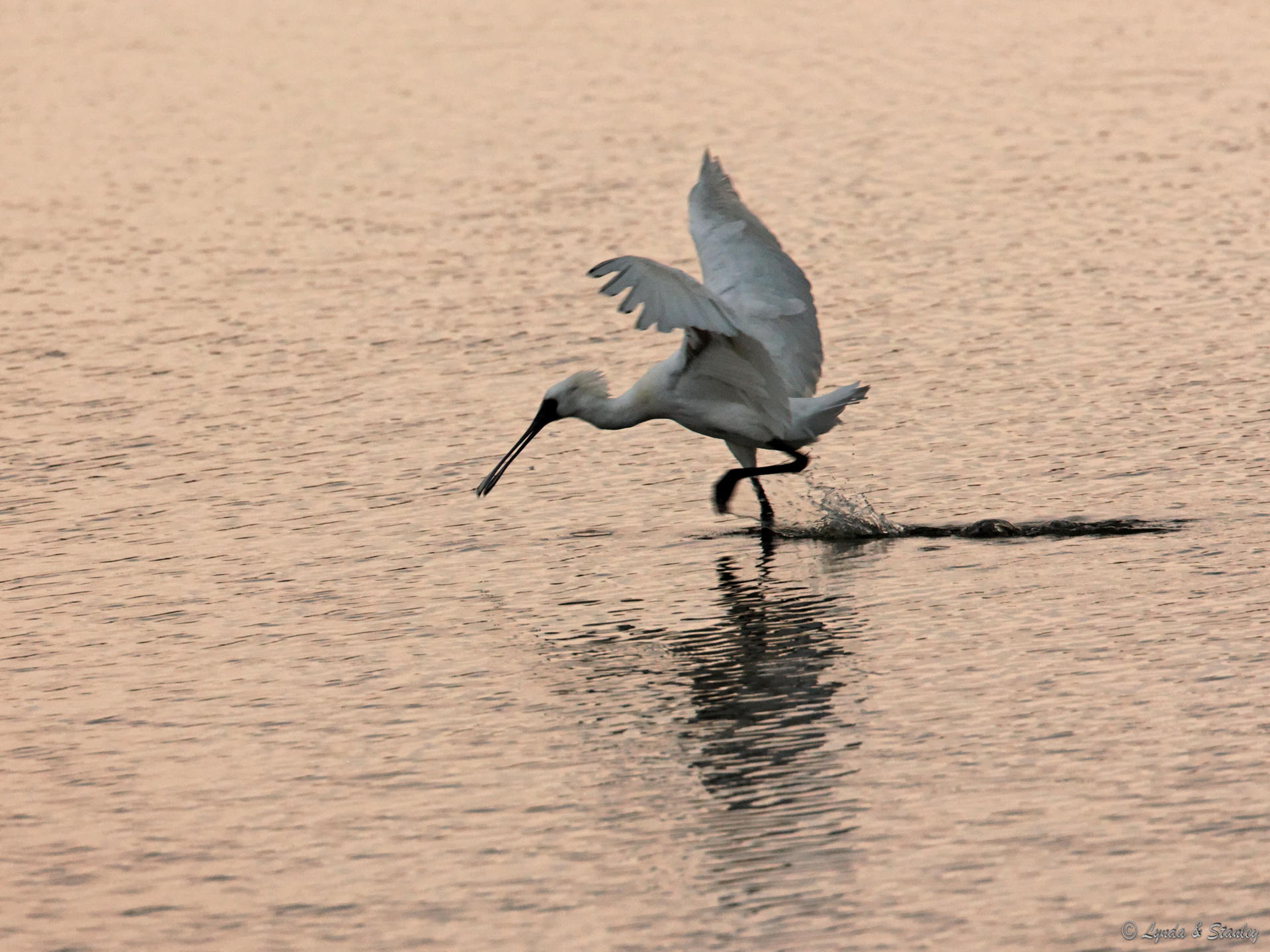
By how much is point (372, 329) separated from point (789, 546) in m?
5.59

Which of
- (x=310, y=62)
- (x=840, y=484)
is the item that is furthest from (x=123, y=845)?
(x=310, y=62)

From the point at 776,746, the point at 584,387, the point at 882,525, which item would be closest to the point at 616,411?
the point at 584,387

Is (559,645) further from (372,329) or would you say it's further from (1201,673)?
(372,329)

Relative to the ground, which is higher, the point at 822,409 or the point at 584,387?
the point at 584,387

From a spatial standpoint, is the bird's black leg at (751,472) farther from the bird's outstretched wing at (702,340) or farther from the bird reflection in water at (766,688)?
the bird reflection in water at (766,688)

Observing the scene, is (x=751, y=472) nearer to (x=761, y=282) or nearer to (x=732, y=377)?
(x=732, y=377)

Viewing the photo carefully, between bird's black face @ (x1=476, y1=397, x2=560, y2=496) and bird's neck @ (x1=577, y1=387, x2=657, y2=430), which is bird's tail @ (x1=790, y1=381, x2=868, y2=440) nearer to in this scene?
bird's neck @ (x1=577, y1=387, x2=657, y2=430)

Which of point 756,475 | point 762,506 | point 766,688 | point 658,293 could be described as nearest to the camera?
point 766,688

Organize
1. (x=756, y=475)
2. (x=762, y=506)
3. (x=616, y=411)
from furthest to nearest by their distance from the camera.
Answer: (x=762, y=506) → (x=756, y=475) → (x=616, y=411)

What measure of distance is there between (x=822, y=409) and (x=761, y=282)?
78 cm

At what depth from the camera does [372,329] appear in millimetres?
16812

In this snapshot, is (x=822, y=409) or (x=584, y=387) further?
(x=584, y=387)

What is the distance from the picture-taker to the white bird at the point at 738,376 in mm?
12016

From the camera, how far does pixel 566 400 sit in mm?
12422
